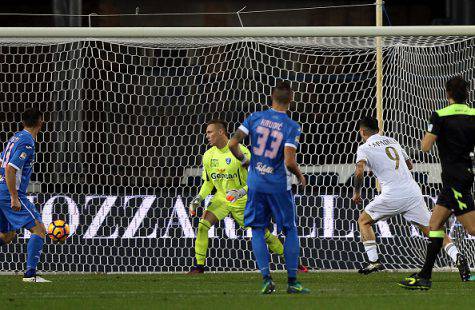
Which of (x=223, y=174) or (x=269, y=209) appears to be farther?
(x=223, y=174)

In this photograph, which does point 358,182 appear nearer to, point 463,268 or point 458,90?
point 463,268

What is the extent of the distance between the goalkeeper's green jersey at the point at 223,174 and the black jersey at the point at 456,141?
11.8ft

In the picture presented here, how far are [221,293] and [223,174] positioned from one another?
11.3ft

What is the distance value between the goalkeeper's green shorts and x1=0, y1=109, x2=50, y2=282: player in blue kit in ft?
7.87

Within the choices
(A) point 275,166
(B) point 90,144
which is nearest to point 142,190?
(B) point 90,144

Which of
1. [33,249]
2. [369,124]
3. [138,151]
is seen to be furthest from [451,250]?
[138,151]

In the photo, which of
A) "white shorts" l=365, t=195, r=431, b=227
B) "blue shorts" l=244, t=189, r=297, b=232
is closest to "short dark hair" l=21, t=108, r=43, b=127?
"blue shorts" l=244, t=189, r=297, b=232

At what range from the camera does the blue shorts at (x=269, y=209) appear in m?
10.9

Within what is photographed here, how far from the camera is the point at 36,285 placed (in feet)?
41.1

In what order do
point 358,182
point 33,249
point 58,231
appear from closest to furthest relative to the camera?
1. point 33,249
2. point 358,182
3. point 58,231

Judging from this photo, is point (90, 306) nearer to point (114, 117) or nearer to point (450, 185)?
point (450, 185)

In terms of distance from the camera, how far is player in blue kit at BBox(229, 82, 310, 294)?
35.7 feet

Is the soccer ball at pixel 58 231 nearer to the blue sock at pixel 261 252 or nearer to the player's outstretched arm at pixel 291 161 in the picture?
the blue sock at pixel 261 252

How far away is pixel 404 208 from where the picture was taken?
13672 mm
